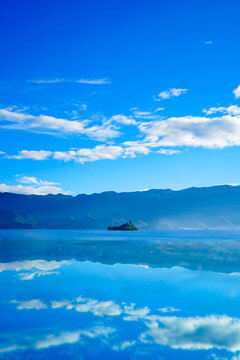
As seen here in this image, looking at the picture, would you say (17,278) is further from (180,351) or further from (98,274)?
(180,351)

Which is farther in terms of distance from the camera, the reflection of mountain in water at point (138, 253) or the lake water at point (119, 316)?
the reflection of mountain in water at point (138, 253)

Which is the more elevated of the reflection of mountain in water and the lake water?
the lake water

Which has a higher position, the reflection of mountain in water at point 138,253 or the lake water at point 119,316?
the lake water at point 119,316

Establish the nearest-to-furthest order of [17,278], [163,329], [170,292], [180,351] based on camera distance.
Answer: [180,351]
[163,329]
[170,292]
[17,278]

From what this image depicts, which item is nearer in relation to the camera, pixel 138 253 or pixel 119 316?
pixel 119 316

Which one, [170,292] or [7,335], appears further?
[170,292]

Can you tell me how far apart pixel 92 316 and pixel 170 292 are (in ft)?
23.4

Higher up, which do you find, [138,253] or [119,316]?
[119,316]

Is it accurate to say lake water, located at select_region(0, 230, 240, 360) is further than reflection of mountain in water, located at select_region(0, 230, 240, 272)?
No

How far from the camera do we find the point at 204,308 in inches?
623

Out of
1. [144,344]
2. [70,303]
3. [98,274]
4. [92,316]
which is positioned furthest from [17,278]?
[144,344]

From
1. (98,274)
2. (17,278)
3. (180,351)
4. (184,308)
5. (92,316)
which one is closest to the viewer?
(180,351)

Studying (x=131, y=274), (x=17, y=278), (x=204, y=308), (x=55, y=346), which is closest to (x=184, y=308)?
(x=204, y=308)

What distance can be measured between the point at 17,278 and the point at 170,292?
11723 millimetres
